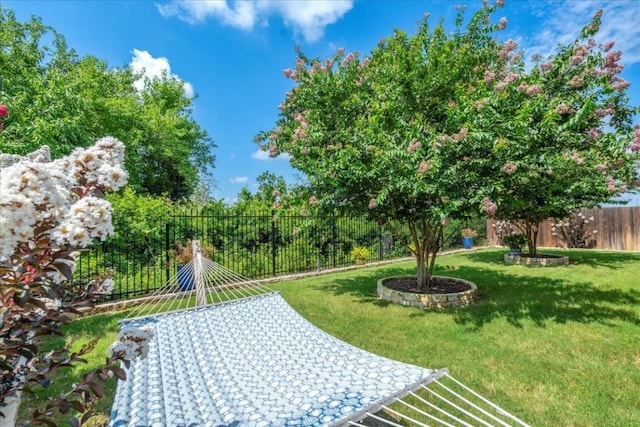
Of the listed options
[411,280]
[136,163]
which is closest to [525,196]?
[411,280]

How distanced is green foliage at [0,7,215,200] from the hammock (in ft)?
20.2

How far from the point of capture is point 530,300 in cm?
515

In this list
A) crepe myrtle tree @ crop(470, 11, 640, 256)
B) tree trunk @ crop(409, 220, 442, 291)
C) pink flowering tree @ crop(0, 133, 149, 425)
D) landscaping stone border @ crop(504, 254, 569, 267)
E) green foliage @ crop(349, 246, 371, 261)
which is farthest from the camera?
green foliage @ crop(349, 246, 371, 261)

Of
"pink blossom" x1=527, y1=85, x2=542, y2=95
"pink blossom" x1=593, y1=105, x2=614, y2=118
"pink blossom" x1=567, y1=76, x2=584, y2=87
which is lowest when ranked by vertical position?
"pink blossom" x1=527, y1=85, x2=542, y2=95

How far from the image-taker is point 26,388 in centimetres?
110

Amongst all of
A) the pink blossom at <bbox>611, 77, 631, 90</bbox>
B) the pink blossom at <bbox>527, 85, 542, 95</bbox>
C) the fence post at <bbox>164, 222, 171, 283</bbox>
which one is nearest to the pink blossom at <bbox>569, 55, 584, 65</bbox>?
the pink blossom at <bbox>611, 77, 631, 90</bbox>

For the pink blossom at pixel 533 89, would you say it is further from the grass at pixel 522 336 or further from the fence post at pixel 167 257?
the fence post at pixel 167 257

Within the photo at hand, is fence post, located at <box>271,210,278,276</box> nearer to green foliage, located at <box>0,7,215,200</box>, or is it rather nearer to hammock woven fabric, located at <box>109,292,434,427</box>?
green foliage, located at <box>0,7,215,200</box>

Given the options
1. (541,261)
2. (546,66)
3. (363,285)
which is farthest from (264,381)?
(541,261)

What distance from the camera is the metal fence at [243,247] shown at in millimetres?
5797

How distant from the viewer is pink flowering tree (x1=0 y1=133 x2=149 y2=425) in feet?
2.43

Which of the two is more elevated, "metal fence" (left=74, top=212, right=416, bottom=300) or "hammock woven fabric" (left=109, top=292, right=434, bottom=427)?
"metal fence" (left=74, top=212, right=416, bottom=300)

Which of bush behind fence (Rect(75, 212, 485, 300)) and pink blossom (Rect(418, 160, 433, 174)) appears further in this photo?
bush behind fence (Rect(75, 212, 485, 300))

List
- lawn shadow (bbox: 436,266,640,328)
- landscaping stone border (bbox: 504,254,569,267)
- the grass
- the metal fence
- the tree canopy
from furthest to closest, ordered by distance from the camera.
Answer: landscaping stone border (bbox: 504,254,569,267) < the metal fence < lawn shadow (bbox: 436,266,640,328) < the tree canopy < the grass
